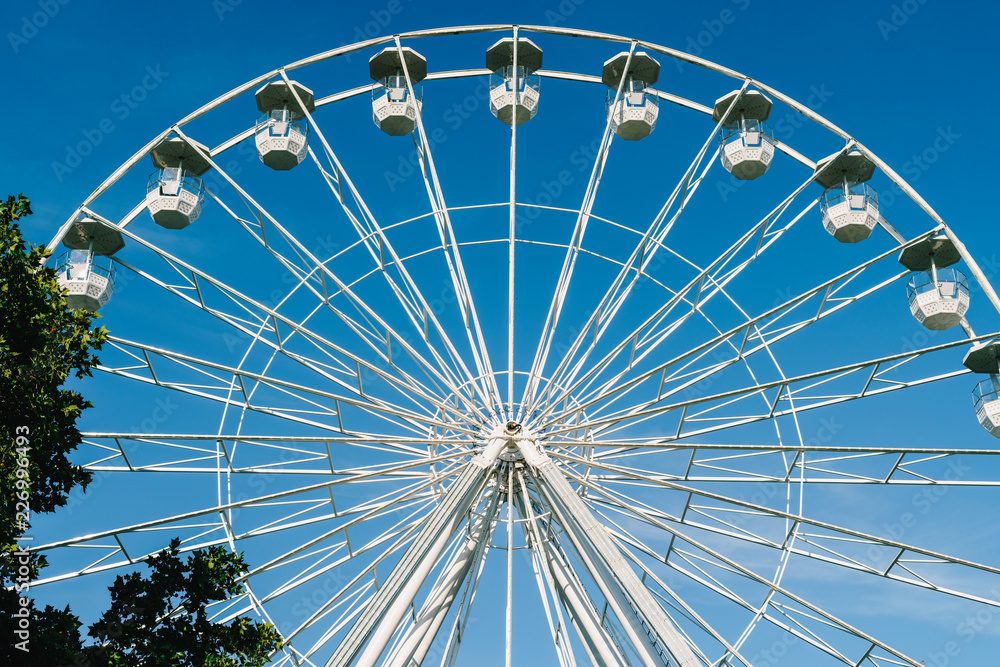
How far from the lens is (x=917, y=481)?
17094 millimetres

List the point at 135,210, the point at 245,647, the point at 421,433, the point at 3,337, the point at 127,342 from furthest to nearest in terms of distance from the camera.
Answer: the point at 135,210
the point at 421,433
the point at 127,342
the point at 245,647
the point at 3,337

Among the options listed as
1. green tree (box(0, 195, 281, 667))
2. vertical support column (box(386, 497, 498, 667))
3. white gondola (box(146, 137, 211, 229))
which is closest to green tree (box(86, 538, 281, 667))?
green tree (box(0, 195, 281, 667))

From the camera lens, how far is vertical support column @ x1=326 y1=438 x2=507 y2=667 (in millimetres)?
14344

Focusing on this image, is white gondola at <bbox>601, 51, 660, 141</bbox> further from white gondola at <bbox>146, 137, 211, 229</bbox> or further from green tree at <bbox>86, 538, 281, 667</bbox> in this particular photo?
green tree at <bbox>86, 538, 281, 667</bbox>

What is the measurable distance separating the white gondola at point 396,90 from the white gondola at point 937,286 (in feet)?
34.1

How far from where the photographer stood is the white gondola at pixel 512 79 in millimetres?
19812

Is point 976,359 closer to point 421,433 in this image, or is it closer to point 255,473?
point 421,433

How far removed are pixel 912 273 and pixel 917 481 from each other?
13.7 ft

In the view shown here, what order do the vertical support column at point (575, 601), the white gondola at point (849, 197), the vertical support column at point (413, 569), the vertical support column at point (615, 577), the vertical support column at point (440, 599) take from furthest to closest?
the white gondola at point (849, 197) < the vertical support column at point (440, 599) < the vertical support column at point (575, 601) < the vertical support column at point (413, 569) < the vertical support column at point (615, 577)

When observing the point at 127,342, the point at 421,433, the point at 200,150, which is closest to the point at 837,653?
the point at 421,433

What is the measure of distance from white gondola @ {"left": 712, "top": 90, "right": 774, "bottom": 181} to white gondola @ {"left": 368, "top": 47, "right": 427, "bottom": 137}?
20.8 ft

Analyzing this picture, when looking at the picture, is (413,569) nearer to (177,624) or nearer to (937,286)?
(177,624)

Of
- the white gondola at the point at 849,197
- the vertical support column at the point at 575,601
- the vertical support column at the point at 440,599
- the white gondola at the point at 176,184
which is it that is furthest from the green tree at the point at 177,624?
the white gondola at the point at 849,197

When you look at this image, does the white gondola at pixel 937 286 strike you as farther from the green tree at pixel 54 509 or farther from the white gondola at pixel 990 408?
the green tree at pixel 54 509
